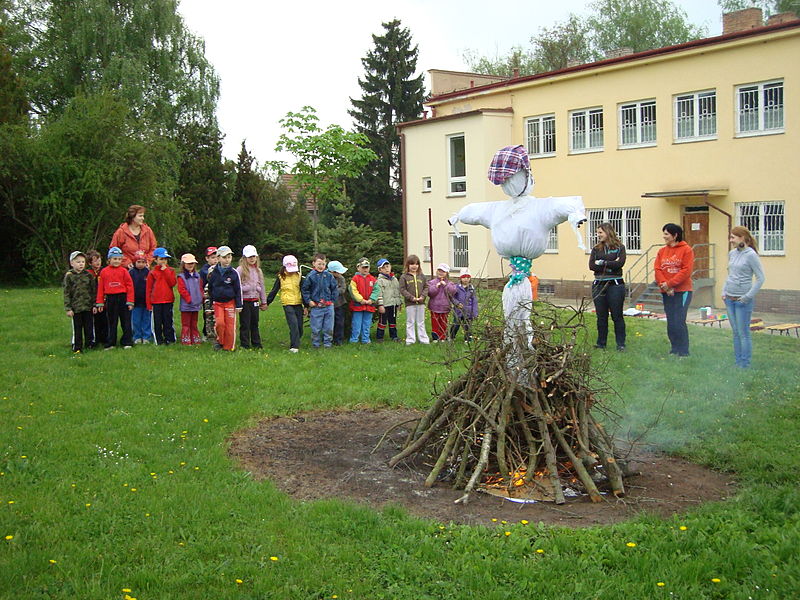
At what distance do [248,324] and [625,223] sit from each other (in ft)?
54.2

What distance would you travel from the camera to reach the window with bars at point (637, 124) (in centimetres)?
2598

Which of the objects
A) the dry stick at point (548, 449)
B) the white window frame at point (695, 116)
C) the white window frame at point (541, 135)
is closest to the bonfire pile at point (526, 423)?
the dry stick at point (548, 449)

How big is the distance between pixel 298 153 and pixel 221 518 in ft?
73.6

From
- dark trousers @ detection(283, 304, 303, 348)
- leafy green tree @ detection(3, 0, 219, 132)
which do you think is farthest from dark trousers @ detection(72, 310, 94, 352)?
leafy green tree @ detection(3, 0, 219, 132)

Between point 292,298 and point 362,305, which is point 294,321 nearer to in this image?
point 292,298

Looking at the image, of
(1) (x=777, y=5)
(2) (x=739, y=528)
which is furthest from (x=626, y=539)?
(1) (x=777, y=5)

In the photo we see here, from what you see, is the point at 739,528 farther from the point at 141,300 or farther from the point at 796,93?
the point at 796,93

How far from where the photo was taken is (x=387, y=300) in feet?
48.4

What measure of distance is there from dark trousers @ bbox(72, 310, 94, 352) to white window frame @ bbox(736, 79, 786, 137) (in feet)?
61.3

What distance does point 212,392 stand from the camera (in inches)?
402

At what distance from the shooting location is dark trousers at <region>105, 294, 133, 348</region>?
13406 mm

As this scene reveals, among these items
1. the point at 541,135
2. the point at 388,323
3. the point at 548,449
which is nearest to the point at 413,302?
the point at 388,323

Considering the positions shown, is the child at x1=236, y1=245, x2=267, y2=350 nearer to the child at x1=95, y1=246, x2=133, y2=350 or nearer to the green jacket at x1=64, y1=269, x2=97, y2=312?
the child at x1=95, y1=246, x2=133, y2=350

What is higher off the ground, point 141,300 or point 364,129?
point 364,129
